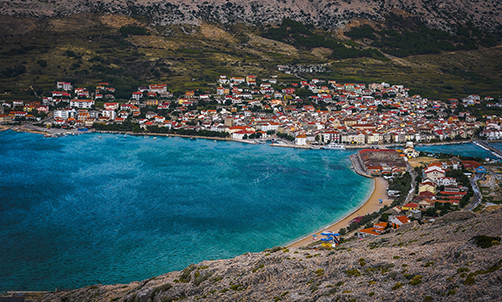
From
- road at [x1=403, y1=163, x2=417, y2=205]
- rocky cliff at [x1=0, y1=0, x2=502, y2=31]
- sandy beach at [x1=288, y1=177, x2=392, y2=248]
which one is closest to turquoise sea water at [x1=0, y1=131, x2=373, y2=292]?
sandy beach at [x1=288, y1=177, x2=392, y2=248]

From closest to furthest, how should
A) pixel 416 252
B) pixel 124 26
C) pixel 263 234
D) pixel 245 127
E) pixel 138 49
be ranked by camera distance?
1. pixel 416 252
2. pixel 263 234
3. pixel 245 127
4. pixel 138 49
5. pixel 124 26

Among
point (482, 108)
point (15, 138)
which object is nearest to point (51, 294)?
point (15, 138)

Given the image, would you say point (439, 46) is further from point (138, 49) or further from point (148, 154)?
point (148, 154)

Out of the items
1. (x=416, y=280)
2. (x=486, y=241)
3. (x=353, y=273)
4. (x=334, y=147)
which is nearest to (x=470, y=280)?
(x=416, y=280)

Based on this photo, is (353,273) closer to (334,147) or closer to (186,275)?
(186,275)

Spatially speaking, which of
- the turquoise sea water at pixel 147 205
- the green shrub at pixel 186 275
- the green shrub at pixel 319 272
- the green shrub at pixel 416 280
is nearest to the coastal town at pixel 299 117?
the turquoise sea water at pixel 147 205

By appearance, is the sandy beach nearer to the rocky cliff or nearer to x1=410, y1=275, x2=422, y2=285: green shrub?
x1=410, y1=275, x2=422, y2=285: green shrub
